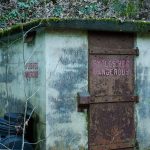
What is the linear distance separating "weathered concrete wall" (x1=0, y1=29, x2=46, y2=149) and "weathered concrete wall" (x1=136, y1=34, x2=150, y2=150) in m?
1.96

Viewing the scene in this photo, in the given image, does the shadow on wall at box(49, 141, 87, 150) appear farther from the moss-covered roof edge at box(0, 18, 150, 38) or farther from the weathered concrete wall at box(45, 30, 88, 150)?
the moss-covered roof edge at box(0, 18, 150, 38)

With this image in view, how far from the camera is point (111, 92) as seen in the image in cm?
754

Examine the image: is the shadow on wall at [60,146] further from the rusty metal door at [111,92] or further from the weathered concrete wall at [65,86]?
the rusty metal door at [111,92]

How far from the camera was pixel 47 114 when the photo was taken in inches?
274

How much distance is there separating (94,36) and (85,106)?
1.30 meters

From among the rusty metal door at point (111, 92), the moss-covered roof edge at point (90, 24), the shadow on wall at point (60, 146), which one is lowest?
the shadow on wall at point (60, 146)

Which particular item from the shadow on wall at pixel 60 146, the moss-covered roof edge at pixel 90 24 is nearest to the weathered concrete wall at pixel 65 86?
the shadow on wall at pixel 60 146

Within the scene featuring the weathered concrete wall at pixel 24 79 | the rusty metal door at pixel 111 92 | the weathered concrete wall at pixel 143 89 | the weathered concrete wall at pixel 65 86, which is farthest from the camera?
the weathered concrete wall at pixel 143 89

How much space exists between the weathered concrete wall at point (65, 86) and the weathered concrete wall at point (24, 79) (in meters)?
0.15

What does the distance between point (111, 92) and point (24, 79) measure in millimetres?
→ 1779

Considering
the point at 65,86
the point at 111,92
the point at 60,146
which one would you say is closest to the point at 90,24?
the point at 65,86

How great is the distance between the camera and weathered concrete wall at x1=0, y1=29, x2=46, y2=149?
7164mm

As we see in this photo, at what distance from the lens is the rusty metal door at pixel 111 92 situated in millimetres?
7383

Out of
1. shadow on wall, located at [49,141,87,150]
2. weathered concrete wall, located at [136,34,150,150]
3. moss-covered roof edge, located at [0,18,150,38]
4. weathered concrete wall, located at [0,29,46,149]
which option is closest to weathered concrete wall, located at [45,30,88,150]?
shadow on wall, located at [49,141,87,150]
